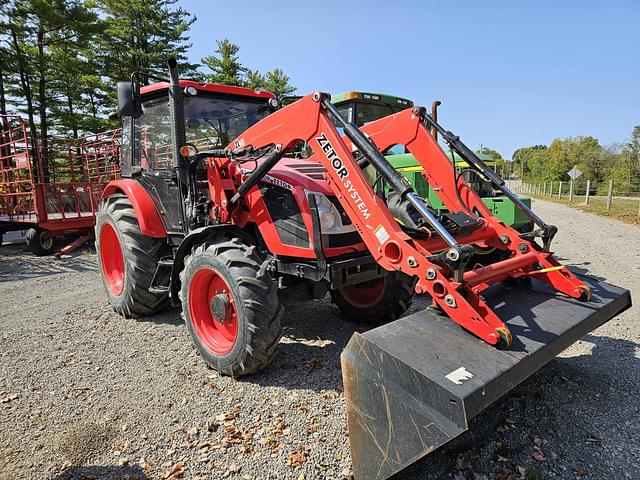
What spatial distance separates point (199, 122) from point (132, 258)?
1.63 m

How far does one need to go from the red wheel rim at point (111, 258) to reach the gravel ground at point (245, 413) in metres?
0.82

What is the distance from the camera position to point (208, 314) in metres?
3.71

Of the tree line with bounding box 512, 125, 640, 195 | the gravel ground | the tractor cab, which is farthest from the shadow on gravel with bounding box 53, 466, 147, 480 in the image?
the tree line with bounding box 512, 125, 640, 195

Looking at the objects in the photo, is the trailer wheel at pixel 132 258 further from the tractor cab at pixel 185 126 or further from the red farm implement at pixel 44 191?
the red farm implement at pixel 44 191

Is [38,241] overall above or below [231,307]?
below

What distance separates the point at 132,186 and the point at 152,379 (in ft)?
7.53

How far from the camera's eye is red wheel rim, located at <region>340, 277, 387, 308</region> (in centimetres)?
434

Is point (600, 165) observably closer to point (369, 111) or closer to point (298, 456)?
point (369, 111)

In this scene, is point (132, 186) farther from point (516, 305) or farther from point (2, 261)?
point (2, 261)

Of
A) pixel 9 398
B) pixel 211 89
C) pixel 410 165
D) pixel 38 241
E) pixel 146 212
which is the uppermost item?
Answer: pixel 211 89

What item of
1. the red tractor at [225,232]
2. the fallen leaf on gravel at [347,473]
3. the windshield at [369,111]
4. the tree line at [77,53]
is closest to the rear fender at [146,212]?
the red tractor at [225,232]

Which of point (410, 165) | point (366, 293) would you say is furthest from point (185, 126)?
point (410, 165)

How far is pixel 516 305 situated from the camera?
285 cm

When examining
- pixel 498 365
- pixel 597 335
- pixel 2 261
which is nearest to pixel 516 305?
pixel 498 365
